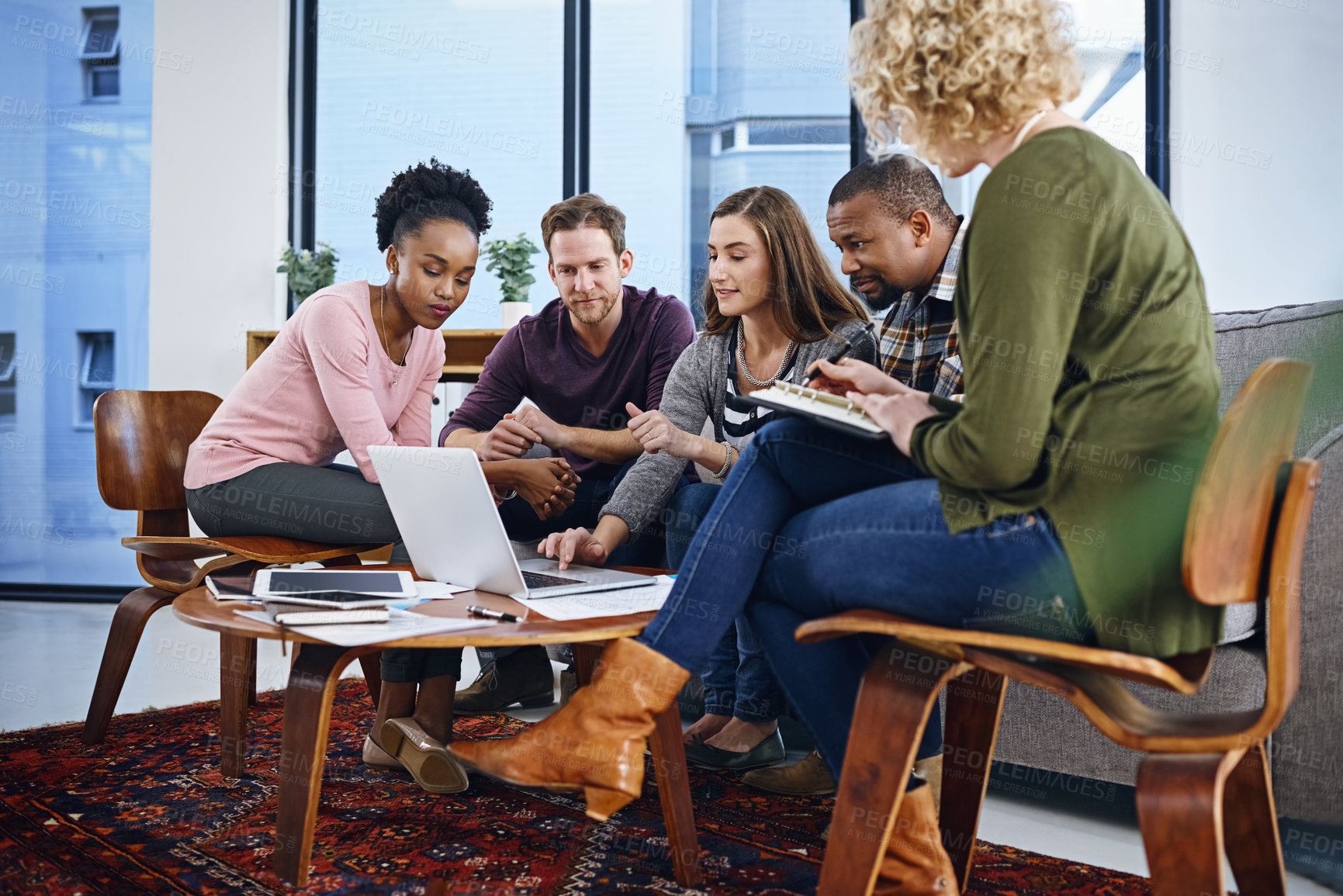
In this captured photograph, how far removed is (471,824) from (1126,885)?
35.9 inches

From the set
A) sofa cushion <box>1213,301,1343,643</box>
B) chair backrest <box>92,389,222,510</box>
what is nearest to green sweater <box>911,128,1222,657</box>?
sofa cushion <box>1213,301,1343,643</box>

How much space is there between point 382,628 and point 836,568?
1.66ft

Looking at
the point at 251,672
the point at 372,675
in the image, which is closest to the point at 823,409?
the point at 372,675

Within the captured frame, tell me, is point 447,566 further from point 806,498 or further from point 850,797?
point 850,797

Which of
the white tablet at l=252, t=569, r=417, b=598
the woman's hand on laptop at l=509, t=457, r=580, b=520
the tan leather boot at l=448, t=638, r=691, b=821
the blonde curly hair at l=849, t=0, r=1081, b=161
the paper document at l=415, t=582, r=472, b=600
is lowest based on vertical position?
the tan leather boot at l=448, t=638, r=691, b=821

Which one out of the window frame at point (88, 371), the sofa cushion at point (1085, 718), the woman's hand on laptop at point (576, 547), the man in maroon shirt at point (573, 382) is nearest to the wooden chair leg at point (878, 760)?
the sofa cushion at point (1085, 718)

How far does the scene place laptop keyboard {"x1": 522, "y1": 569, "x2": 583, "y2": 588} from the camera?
4.53ft

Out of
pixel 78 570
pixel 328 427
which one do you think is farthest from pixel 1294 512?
pixel 78 570

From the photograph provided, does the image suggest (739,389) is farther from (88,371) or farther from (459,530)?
(88,371)

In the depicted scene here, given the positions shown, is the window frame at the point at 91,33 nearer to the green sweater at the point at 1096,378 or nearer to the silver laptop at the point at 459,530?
the silver laptop at the point at 459,530

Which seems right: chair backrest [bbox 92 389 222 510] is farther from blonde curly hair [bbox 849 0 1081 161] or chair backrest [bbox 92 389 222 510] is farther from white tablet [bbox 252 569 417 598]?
blonde curly hair [bbox 849 0 1081 161]

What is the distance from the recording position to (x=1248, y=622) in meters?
1.42

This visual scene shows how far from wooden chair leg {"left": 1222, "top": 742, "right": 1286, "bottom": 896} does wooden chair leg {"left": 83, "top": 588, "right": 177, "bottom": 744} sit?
5.98 ft

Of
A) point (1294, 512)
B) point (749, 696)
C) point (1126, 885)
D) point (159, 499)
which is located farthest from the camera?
point (159, 499)
